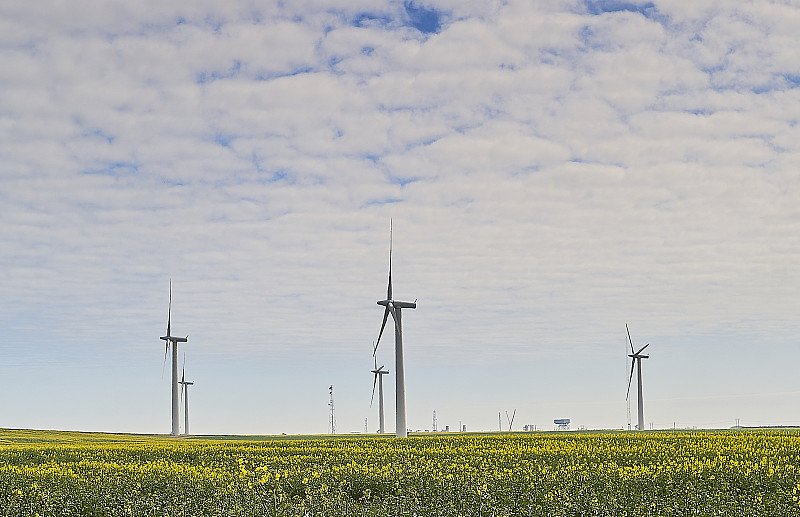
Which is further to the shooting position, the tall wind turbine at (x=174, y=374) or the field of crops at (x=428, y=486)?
A: the tall wind turbine at (x=174, y=374)

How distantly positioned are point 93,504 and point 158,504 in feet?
5.82

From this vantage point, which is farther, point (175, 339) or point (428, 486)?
point (175, 339)

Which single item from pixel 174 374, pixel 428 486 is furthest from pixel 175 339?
pixel 428 486

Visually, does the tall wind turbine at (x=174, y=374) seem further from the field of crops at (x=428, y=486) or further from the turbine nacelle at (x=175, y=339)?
the field of crops at (x=428, y=486)

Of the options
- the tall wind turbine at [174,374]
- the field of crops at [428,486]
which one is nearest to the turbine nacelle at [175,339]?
the tall wind turbine at [174,374]

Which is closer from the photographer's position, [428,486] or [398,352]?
[428,486]

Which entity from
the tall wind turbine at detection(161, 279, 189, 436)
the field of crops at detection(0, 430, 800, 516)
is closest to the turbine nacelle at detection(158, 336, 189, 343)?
the tall wind turbine at detection(161, 279, 189, 436)

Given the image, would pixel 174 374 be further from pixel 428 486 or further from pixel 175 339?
pixel 428 486

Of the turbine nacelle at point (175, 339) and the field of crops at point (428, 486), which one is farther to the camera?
the turbine nacelle at point (175, 339)

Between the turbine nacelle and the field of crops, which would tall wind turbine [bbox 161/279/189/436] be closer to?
the turbine nacelle

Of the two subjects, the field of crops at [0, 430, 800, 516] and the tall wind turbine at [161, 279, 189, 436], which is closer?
the field of crops at [0, 430, 800, 516]

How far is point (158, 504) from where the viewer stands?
71.0 feet

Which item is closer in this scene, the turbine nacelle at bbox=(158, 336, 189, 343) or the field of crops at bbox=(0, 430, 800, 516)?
the field of crops at bbox=(0, 430, 800, 516)

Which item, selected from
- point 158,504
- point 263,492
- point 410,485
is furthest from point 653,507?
point 158,504
